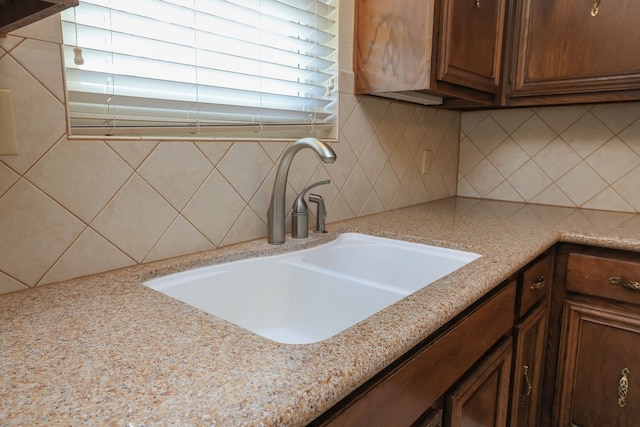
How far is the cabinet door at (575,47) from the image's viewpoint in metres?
1.41

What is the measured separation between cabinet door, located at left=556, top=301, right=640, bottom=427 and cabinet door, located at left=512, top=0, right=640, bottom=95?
804mm

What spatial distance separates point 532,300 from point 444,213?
520 millimetres

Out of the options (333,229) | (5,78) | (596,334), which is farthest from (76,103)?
(596,334)

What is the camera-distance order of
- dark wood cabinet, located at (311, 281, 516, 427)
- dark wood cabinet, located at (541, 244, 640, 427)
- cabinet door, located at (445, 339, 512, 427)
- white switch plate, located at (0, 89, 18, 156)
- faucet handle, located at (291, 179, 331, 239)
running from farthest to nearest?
dark wood cabinet, located at (541, 244, 640, 427)
faucet handle, located at (291, 179, 331, 239)
cabinet door, located at (445, 339, 512, 427)
white switch plate, located at (0, 89, 18, 156)
dark wood cabinet, located at (311, 281, 516, 427)

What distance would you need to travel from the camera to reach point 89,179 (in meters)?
0.79

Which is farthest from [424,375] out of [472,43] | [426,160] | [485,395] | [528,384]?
[426,160]

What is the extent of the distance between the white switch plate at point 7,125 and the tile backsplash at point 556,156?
1.89 meters

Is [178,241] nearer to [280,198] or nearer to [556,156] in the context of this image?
[280,198]

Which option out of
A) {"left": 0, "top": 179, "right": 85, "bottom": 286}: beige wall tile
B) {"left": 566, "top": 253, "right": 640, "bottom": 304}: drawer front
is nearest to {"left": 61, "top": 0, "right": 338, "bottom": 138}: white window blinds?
{"left": 0, "top": 179, "right": 85, "bottom": 286}: beige wall tile

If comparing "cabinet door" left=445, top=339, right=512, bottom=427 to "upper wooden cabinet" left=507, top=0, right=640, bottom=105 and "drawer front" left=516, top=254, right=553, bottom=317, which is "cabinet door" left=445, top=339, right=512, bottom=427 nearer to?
"drawer front" left=516, top=254, right=553, bottom=317

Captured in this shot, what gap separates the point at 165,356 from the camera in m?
0.50

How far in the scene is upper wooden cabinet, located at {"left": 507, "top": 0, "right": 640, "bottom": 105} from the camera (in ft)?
4.63

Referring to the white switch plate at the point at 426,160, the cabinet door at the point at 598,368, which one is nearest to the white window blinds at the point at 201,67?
the white switch plate at the point at 426,160

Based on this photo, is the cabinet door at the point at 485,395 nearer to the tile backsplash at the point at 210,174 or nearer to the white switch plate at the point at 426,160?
the tile backsplash at the point at 210,174
